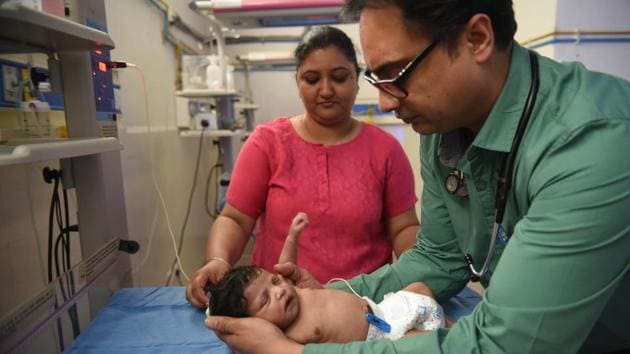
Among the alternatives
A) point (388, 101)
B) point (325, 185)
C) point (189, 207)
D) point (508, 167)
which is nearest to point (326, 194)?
point (325, 185)

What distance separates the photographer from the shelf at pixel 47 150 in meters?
0.76

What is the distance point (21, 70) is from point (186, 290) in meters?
0.91

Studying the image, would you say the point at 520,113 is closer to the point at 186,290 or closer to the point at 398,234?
the point at 398,234

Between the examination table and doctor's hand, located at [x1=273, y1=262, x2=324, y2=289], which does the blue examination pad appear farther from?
doctor's hand, located at [x1=273, y1=262, x2=324, y2=289]

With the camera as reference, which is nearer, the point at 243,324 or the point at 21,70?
the point at 243,324

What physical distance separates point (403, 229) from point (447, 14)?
1028 millimetres

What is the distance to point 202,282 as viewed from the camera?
1.38m

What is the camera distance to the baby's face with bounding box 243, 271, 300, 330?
112 centimetres

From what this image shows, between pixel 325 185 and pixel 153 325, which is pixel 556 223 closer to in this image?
pixel 325 185

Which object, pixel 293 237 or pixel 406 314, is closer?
pixel 406 314

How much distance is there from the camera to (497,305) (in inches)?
29.3

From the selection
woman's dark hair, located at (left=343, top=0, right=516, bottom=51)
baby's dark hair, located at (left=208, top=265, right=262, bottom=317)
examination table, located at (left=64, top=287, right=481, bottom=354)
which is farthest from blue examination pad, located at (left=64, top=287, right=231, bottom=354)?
woman's dark hair, located at (left=343, top=0, right=516, bottom=51)

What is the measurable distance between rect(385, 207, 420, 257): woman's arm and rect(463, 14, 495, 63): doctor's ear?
0.93 m

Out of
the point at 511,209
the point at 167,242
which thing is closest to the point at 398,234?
the point at 511,209
